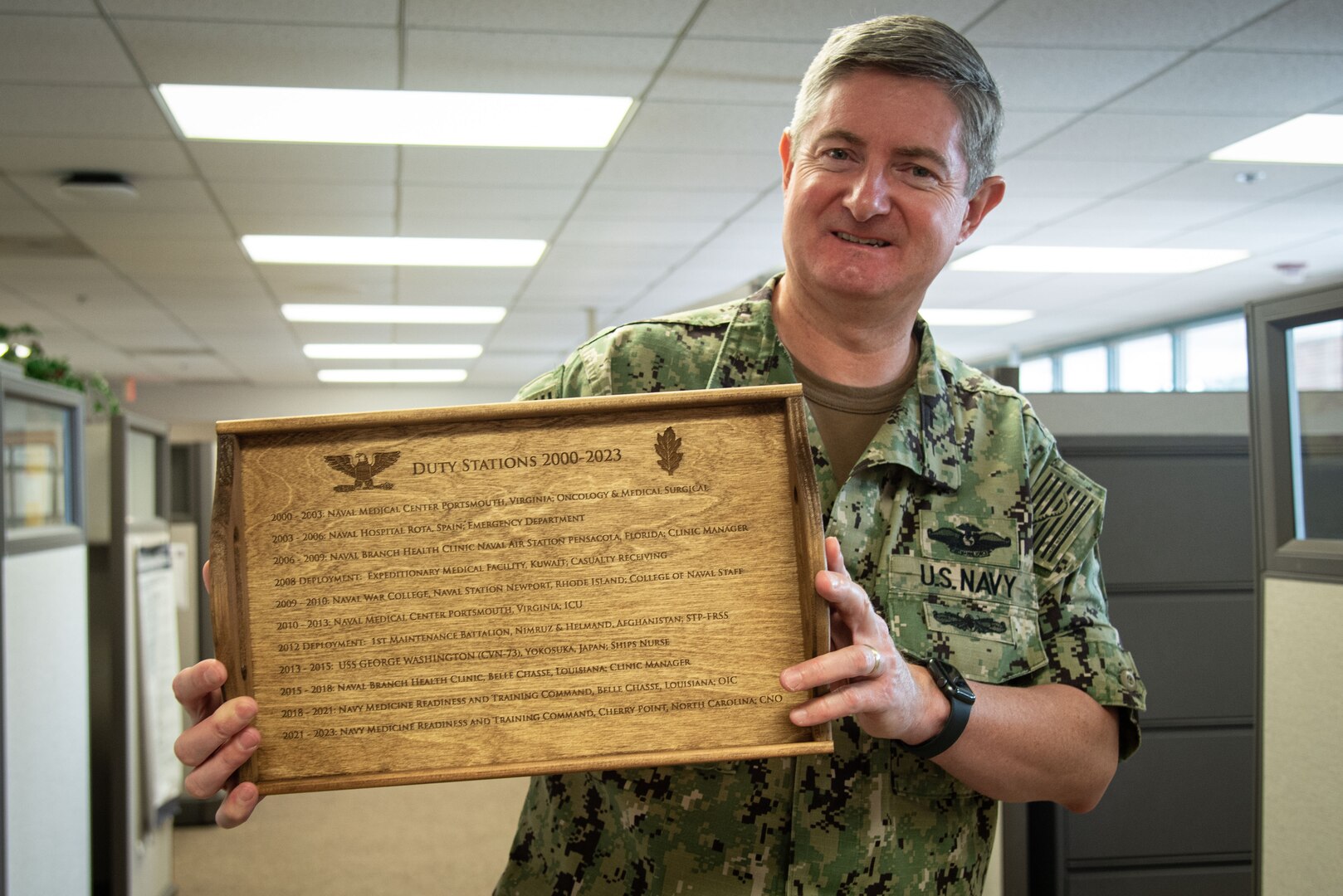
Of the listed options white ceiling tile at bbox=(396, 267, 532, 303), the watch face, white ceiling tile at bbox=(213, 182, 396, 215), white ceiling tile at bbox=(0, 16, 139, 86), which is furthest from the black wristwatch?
white ceiling tile at bbox=(396, 267, 532, 303)

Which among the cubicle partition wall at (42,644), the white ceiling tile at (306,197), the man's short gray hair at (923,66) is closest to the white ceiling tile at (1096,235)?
the white ceiling tile at (306,197)

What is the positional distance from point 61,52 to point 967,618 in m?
3.95

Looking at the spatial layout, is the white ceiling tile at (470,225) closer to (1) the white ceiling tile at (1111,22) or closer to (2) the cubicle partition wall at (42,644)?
(1) the white ceiling tile at (1111,22)

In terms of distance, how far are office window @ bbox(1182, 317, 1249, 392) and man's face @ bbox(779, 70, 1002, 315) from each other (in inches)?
383

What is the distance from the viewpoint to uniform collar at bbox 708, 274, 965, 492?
1.16 meters

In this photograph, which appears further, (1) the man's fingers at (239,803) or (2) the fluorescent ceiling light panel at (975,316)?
(2) the fluorescent ceiling light panel at (975,316)

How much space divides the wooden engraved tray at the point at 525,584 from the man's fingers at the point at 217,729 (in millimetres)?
19

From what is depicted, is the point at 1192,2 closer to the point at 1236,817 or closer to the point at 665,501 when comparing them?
the point at 1236,817

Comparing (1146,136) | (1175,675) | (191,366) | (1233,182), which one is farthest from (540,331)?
(1175,675)

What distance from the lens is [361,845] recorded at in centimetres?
426

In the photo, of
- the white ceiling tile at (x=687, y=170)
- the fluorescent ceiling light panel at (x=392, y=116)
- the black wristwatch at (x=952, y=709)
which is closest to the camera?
the black wristwatch at (x=952, y=709)

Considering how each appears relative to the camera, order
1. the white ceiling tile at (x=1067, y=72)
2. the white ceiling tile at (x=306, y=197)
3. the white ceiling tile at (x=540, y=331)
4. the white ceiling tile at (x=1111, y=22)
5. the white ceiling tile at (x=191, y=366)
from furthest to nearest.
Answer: the white ceiling tile at (x=191, y=366) < the white ceiling tile at (x=540, y=331) < the white ceiling tile at (x=306, y=197) < the white ceiling tile at (x=1067, y=72) < the white ceiling tile at (x=1111, y=22)

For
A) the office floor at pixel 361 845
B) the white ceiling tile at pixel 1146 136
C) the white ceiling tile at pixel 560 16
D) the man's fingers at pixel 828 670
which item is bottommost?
the office floor at pixel 361 845

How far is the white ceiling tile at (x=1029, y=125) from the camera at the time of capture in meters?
4.68
